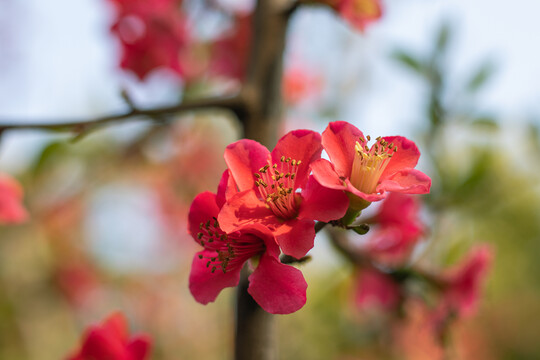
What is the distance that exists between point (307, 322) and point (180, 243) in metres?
1.23

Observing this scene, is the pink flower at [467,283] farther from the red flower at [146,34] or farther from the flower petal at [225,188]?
the red flower at [146,34]

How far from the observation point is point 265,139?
768 mm

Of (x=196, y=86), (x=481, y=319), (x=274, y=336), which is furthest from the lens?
(x=481, y=319)

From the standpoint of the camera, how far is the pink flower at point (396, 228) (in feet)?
3.79

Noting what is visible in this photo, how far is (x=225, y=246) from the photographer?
0.58 meters

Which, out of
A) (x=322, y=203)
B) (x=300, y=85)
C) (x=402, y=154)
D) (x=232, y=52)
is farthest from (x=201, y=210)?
(x=300, y=85)

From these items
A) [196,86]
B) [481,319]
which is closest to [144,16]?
[196,86]

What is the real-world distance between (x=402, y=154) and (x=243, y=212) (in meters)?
0.21

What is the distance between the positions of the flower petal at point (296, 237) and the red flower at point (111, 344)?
0.35 meters


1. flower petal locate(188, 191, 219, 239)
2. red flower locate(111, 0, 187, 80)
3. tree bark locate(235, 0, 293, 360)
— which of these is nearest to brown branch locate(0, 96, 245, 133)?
tree bark locate(235, 0, 293, 360)

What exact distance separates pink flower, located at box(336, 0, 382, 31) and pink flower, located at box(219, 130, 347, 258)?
47cm

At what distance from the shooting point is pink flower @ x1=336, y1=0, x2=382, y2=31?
905 millimetres

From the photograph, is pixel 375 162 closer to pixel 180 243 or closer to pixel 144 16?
pixel 144 16

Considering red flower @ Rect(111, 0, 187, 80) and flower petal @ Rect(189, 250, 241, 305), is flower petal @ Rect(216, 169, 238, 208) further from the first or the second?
A: red flower @ Rect(111, 0, 187, 80)
